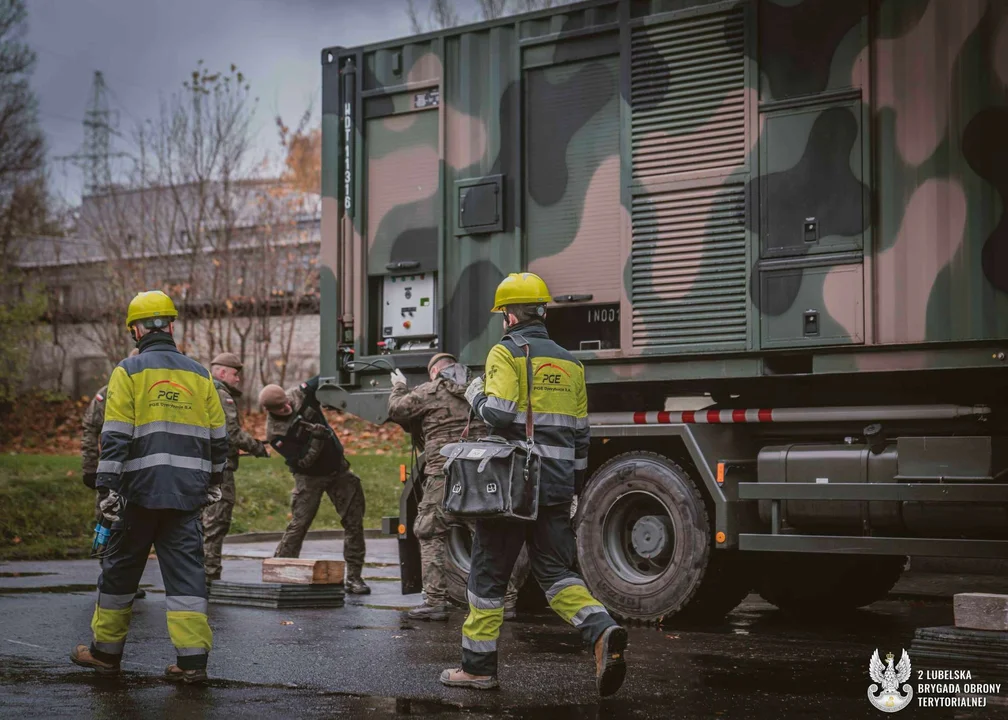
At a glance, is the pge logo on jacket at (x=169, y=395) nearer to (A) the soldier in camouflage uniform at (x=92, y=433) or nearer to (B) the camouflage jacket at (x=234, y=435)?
(A) the soldier in camouflage uniform at (x=92, y=433)

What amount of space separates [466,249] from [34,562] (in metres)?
6.36

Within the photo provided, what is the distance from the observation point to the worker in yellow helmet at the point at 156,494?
646 cm

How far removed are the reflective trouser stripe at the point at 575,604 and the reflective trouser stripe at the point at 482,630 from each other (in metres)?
0.28

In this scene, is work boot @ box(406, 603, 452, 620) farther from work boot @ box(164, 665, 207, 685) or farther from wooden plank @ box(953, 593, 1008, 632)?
wooden plank @ box(953, 593, 1008, 632)

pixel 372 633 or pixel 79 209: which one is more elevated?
pixel 79 209

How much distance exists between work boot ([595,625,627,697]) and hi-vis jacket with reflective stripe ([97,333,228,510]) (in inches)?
84.6

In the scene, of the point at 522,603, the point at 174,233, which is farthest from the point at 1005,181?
the point at 174,233

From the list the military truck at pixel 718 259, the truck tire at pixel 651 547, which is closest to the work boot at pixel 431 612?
the military truck at pixel 718 259

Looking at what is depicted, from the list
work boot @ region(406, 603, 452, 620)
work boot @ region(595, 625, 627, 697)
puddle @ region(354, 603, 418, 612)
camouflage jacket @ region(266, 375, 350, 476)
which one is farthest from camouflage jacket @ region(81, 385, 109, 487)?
work boot @ region(595, 625, 627, 697)

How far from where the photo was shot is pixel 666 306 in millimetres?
8812

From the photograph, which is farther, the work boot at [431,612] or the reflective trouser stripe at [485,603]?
the work boot at [431,612]

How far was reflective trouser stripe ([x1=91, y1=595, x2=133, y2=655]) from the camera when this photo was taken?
6.60 metres

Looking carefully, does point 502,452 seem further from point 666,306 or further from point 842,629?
point 842,629

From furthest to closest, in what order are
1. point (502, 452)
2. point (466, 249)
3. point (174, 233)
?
point (174, 233) → point (466, 249) → point (502, 452)
